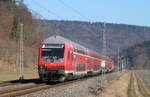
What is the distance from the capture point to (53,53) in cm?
3594

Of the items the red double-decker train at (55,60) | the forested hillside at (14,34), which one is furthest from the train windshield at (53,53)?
the forested hillside at (14,34)

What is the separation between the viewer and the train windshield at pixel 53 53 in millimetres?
35625

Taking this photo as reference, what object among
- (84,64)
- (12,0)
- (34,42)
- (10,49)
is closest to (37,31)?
(34,42)

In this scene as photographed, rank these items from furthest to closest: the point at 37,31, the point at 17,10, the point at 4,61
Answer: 1. the point at 37,31
2. the point at 17,10
3. the point at 4,61

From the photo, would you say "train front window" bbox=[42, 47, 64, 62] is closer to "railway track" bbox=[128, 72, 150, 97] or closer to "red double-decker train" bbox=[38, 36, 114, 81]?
"red double-decker train" bbox=[38, 36, 114, 81]

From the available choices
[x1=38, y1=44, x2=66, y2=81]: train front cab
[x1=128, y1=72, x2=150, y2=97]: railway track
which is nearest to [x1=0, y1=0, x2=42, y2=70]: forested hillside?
[x1=128, y1=72, x2=150, y2=97]: railway track

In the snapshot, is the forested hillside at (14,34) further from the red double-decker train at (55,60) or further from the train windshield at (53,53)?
the train windshield at (53,53)

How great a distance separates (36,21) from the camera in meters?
127

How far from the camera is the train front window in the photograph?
35.6 meters

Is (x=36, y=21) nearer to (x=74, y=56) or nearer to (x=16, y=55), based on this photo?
(x=16, y=55)

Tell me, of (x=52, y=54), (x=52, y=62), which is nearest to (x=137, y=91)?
(x=52, y=54)

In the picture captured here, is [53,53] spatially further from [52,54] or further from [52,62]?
[52,62]

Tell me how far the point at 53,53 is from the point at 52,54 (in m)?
0.14

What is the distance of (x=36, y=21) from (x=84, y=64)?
79271mm
